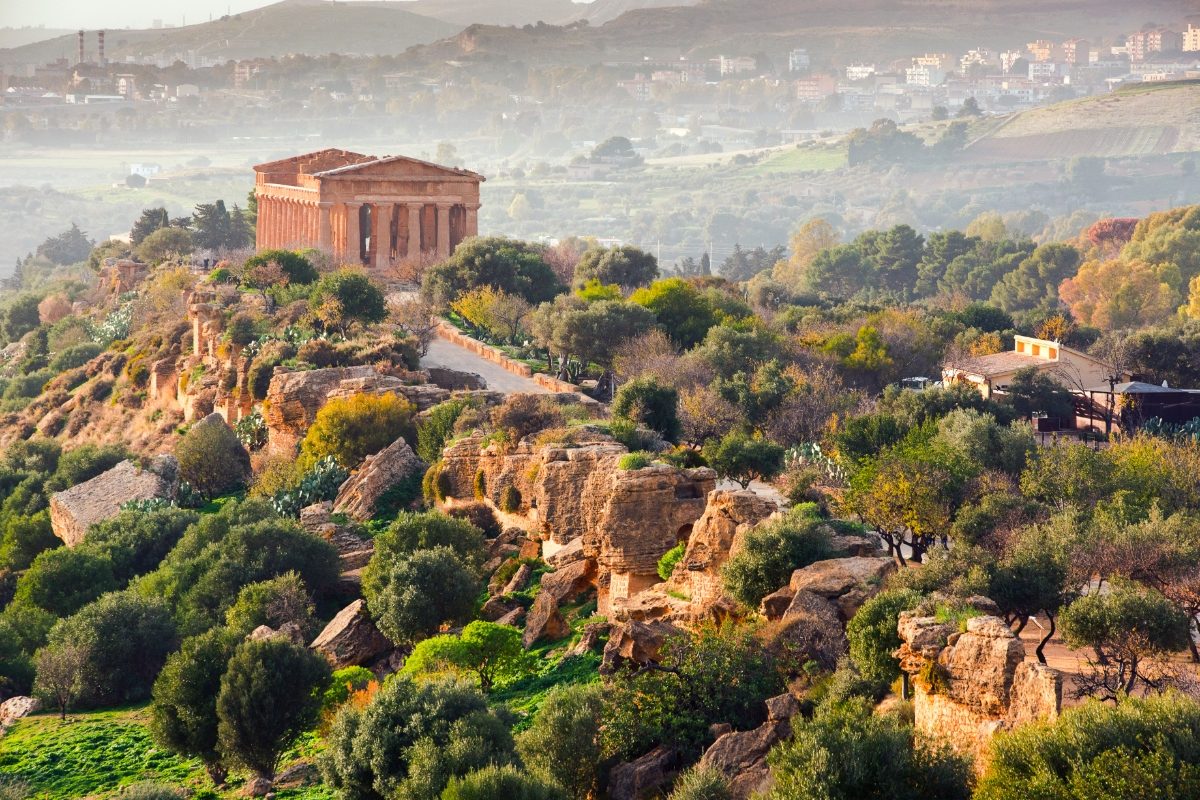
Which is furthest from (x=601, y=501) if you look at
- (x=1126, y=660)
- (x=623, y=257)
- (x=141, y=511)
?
(x=623, y=257)

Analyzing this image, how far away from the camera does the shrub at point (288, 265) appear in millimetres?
60719

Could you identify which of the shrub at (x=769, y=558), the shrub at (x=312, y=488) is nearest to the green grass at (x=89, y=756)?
the shrub at (x=769, y=558)

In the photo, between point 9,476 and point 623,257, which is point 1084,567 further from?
point 623,257

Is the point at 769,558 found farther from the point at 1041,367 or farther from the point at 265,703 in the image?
the point at 1041,367

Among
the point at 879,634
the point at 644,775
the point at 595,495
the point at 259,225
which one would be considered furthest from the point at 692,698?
the point at 259,225

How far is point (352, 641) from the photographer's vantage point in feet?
100

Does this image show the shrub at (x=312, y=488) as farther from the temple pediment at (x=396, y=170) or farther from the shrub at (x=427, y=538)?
the temple pediment at (x=396, y=170)

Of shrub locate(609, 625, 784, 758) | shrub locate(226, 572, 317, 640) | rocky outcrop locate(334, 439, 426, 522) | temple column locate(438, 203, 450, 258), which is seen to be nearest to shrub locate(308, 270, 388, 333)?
rocky outcrop locate(334, 439, 426, 522)

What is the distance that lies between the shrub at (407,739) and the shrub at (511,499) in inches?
435

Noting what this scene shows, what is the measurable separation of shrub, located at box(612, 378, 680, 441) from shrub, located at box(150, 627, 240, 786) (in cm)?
1289

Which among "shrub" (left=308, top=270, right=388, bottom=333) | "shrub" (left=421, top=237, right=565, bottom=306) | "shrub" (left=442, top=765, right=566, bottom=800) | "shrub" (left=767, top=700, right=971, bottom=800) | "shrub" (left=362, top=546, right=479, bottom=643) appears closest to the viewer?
"shrub" (left=767, top=700, right=971, bottom=800)

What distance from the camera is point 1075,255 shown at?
111688mm

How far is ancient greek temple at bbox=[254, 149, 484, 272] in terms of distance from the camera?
252 feet

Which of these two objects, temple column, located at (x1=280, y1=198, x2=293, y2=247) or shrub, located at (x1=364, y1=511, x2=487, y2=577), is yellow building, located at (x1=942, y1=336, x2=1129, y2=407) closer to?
shrub, located at (x1=364, y1=511, x2=487, y2=577)
